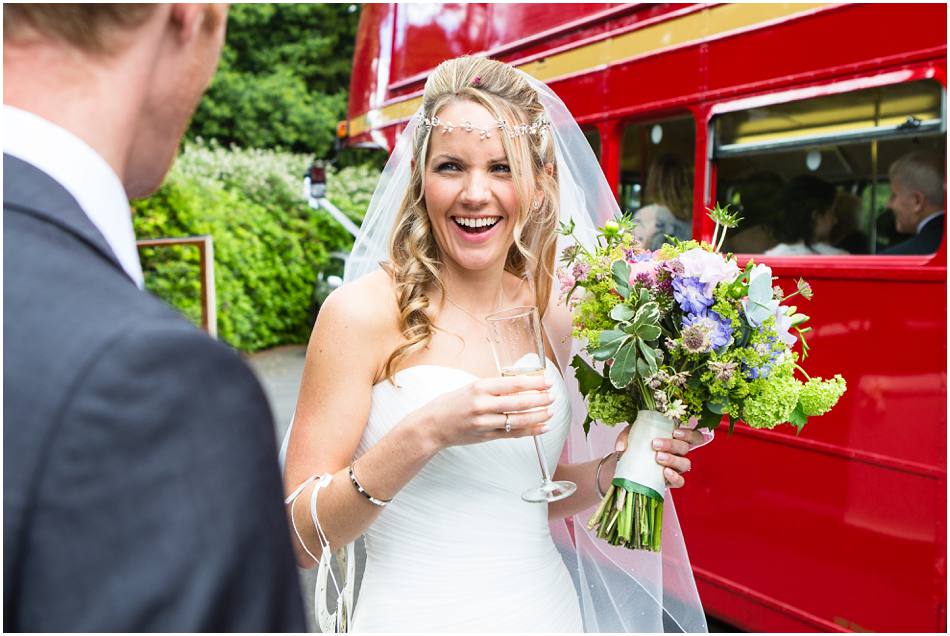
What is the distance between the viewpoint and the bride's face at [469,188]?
2.16m

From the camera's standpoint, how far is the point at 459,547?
2.21 m

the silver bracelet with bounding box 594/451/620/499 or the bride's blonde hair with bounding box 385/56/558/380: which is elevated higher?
the bride's blonde hair with bounding box 385/56/558/380

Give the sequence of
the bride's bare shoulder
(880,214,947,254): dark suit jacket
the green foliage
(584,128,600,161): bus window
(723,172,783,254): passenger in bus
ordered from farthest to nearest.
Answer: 1. the green foliage
2. (584,128,600,161): bus window
3. (723,172,783,254): passenger in bus
4. (880,214,947,254): dark suit jacket
5. the bride's bare shoulder

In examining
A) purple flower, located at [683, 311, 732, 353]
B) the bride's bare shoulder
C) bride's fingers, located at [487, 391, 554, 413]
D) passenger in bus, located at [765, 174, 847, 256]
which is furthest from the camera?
passenger in bus, located at [765, 174, 847, 256]

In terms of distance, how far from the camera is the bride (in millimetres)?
2043

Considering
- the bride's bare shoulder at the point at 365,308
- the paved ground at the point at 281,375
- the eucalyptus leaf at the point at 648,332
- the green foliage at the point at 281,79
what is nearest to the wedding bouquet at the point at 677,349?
the eucalyptus leaf at the point at 648,332

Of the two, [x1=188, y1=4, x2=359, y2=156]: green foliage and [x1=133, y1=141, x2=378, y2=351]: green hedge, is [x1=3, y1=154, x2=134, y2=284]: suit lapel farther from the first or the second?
[x1=188, y1=4, x2=359, y2=156]: green foliage

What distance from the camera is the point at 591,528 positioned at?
203 cm

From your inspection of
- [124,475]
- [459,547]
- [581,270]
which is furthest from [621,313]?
[124,475]

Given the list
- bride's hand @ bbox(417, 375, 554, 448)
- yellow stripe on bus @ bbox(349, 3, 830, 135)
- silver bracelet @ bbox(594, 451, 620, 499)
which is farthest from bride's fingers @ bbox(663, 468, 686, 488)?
yellow stripe on bus @ bbox(349, 3, 830, 135)

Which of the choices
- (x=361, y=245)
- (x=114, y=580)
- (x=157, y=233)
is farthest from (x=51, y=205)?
(x=157, y=233)

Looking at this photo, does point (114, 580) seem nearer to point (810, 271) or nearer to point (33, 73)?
point (33, 73)

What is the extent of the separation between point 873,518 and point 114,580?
3547 mm

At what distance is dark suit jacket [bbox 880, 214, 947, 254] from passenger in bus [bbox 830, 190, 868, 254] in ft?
1.64
